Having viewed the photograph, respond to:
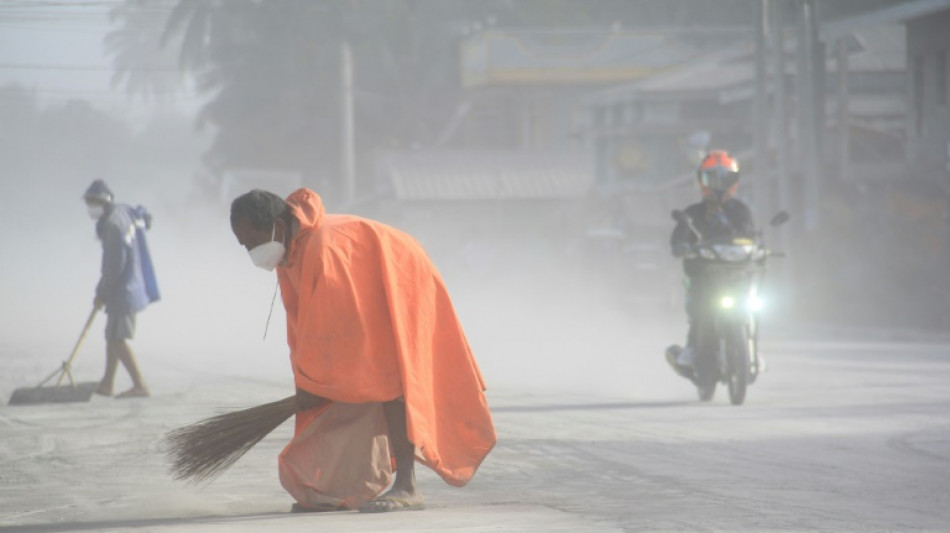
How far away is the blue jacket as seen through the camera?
13.6 metres

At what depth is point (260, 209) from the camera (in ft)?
22.9

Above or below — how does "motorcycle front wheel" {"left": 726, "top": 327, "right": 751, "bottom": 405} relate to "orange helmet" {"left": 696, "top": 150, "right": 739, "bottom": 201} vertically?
below

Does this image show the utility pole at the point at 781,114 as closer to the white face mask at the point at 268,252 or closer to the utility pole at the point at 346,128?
the utility pole at the point at 346,128

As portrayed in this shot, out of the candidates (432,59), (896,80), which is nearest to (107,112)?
(432,59)

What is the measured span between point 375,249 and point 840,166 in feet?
86.1

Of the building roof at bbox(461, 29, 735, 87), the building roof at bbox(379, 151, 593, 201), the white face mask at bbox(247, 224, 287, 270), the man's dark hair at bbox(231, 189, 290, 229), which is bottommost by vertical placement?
the building roof at bbox(379, 151, 593, 201)

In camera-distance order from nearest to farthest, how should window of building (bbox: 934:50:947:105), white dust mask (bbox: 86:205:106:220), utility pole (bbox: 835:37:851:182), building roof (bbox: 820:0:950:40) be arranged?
white dust mask (bbox: 86:205:106:220), building roof (bbox: 820:0:950:40), window of building (bbox: 934:50:947:105), utility pole (bbox: 835:37:851:182)

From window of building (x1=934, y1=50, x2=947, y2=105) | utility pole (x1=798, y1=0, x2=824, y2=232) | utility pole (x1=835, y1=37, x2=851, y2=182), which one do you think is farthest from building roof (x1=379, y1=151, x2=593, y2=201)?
utility pole (x1=798, y1=0, x2=824, y2=232)

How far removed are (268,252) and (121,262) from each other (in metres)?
7.00

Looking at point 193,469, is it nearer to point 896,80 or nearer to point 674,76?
point 896,80

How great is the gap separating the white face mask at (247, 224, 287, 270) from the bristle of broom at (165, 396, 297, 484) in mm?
675

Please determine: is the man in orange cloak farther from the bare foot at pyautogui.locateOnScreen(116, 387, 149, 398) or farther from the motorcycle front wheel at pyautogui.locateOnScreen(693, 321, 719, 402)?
the bare foot at pyautogui.locateOnScreen(116, 387, 149, 398)

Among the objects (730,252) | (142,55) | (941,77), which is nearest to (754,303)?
(730,252)

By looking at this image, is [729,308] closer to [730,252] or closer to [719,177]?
[730,252]
